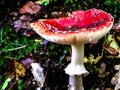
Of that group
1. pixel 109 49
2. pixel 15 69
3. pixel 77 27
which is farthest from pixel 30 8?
pixel 77 27

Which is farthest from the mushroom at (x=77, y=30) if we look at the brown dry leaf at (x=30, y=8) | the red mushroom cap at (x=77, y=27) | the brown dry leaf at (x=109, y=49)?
the brown dry leaf at (x=30, y=8)

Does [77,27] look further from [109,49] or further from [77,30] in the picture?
[109,49]

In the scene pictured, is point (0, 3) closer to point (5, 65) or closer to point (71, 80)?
point (5, 65)

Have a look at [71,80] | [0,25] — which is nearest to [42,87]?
[71,80]

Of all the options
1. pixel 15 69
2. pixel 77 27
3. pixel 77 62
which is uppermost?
pixel 77 27

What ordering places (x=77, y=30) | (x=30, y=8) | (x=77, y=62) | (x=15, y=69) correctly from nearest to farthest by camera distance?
(x=77, y=30)
(x=77, y=62)
(x=15, y=69)
(x=30, y=8)

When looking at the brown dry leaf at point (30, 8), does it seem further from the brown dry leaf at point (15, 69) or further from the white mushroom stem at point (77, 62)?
the white mushroom stem at point (77, 62)

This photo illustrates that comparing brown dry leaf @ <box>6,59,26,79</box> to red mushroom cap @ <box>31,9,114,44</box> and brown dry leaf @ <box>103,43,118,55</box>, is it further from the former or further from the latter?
brown dry leaf @ <box>103,43,118,55</box>

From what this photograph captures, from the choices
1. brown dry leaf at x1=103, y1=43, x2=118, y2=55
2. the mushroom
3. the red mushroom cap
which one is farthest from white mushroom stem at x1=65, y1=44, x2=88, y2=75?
brown dry leaf at x1=103, y1=43, x2=118, y2=55
